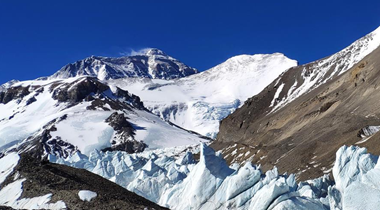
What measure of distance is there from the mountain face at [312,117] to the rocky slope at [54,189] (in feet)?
131

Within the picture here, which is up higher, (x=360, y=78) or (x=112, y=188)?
(x=360, y=78)

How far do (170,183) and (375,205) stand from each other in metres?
33.0

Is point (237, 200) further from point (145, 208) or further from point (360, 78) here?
point (360, 78)

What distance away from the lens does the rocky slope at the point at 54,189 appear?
31.1m

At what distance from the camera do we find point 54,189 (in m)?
33.0

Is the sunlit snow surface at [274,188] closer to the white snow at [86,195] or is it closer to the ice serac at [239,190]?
the ice serac at [239,190]

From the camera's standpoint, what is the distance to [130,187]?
58.1 m

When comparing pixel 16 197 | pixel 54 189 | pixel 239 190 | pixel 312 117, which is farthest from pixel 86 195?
pixel 312 117

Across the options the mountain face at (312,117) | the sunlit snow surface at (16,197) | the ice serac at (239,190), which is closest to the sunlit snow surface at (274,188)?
the ice serac at (239,190)

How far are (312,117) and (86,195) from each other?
8786 centimetres

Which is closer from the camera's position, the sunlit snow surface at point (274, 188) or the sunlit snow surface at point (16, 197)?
the sunlit snow surface at point (274, 188)

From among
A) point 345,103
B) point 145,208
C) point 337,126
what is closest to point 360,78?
point 345,103

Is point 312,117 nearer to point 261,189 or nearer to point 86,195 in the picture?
point 261,189

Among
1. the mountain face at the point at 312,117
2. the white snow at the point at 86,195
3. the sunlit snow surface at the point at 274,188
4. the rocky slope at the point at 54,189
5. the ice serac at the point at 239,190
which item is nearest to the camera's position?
the sunlit snow surface at the point at 274,188
